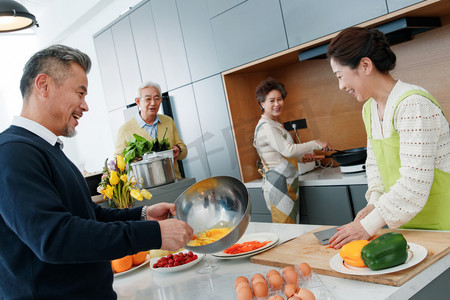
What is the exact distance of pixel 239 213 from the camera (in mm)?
1271

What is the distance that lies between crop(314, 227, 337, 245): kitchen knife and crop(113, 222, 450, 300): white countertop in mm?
146

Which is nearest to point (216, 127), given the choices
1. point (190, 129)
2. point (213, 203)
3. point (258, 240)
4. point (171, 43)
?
point (190, 129)

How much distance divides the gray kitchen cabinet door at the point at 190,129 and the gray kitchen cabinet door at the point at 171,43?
0.34ft

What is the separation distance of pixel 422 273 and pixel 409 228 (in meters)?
0.47

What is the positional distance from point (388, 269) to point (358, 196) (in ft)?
5.14

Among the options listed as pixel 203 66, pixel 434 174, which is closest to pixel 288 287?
pixel 434 174

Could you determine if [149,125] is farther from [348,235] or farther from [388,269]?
[388,269]

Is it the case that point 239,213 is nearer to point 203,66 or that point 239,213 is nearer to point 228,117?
point 228,117

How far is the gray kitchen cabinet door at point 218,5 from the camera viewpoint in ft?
10.1

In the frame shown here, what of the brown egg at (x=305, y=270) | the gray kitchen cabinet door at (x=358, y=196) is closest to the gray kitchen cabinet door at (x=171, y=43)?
the gray kitchen cabinet door at (x=358, y=196)

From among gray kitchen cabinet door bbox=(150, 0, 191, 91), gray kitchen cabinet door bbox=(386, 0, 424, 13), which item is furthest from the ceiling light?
gray kitchen cabinet door bbox=(386, 0, 424, 13)

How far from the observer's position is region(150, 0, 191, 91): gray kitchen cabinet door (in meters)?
3.59

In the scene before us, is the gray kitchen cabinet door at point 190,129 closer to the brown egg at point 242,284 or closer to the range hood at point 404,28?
the range hood at point 404,28

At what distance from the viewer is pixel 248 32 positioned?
299 cm
